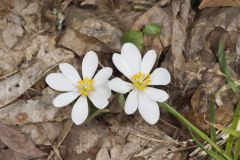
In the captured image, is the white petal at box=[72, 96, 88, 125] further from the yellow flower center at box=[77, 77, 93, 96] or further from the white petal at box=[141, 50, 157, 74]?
the white petal at box=[141, 50, 157, 74]

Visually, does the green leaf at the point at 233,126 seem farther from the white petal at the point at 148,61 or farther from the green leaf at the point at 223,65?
the white petal at the point at 148,61

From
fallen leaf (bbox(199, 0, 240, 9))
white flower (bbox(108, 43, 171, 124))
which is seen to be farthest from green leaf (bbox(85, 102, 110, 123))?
fallen leaf (bbox(199, 0, 240, 9))

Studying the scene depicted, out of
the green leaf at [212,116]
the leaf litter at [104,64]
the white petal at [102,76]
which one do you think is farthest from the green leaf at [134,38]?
the green leaf at [212,116]

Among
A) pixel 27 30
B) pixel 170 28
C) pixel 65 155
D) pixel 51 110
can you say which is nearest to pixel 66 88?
pixel 51 110

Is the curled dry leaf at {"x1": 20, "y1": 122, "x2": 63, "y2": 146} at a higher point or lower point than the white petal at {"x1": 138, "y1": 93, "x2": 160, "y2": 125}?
lower

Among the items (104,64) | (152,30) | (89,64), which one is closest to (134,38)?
(152,30)

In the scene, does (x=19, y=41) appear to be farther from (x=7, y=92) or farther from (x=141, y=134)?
(x=141, y=134)

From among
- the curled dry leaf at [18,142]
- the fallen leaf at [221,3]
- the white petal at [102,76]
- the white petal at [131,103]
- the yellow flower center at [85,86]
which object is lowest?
the curled dry leaf at [18,142]
